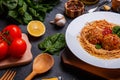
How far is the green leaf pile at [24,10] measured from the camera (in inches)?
52.9

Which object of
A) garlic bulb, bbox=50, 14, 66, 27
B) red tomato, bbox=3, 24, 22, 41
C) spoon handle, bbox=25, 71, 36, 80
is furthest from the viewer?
garlic bulb, bbox=50, 14, 66, 27

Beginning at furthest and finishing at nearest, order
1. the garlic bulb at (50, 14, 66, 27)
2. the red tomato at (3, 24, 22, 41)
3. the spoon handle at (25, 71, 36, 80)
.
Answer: the garlic bulb at (50, 14, 66, 27)
the red tomato at (3, 24, 22, 41)
the spoon handle at (25, 71, 36, 80)

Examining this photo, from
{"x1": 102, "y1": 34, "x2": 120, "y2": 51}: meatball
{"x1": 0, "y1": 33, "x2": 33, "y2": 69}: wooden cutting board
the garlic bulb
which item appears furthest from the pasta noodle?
{"x1": 0, "y1": 33, "x2": 33, "y2": 69}: wooden cutting board

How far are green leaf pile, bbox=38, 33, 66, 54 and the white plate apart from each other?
0.05 m

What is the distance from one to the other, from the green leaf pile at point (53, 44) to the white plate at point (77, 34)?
1.9 inches

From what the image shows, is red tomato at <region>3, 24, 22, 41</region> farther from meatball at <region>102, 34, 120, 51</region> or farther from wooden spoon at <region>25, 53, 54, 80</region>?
meatball at <region>102, 34, 120, 51</region>

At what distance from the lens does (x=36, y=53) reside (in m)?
1.21

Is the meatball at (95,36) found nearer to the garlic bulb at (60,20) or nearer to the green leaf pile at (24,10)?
the garlic bulb at (60,20)

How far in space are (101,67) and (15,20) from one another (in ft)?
1.74

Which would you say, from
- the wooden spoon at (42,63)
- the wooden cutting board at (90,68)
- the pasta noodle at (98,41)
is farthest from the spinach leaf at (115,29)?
the wooden spoon at (42,63)

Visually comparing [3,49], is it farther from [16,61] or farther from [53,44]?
[53,44]

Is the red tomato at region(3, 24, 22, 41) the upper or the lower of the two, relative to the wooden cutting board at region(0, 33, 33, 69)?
upper

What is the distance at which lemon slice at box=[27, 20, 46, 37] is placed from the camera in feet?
4.15

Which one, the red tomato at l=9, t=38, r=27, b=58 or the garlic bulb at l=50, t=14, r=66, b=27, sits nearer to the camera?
the red tomato at l=9, t=38, r=27, b=58
